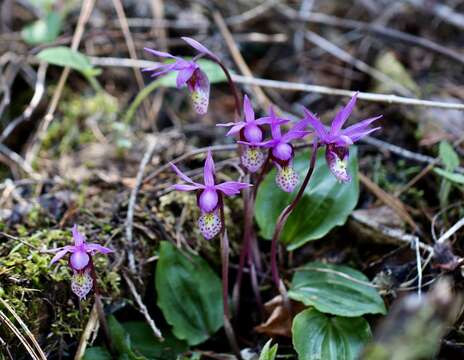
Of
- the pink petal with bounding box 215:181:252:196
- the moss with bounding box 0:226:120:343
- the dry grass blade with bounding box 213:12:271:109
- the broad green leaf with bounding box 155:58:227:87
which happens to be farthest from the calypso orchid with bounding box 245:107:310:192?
the dry grass blade with bounding box 213:12:271:109

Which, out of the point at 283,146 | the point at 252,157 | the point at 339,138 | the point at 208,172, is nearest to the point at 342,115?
the point at 339,138

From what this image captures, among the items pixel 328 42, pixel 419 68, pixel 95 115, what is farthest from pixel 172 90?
pixel 419 68

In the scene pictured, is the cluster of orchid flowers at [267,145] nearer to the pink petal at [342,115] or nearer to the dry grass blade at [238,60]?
the pink petal at [342,115]

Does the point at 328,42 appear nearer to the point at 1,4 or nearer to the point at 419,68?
the point at 419,68

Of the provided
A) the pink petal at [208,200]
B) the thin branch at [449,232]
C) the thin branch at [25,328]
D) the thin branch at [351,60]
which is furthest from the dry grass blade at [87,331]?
the thin branch at [351,60]

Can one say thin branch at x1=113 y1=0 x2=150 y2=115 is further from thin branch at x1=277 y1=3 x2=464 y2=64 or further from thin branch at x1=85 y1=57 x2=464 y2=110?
thin branch at x1=277 y1=3 x2=464 y2=64

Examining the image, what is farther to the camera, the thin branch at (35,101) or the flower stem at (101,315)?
the thin branch at (35,101)
